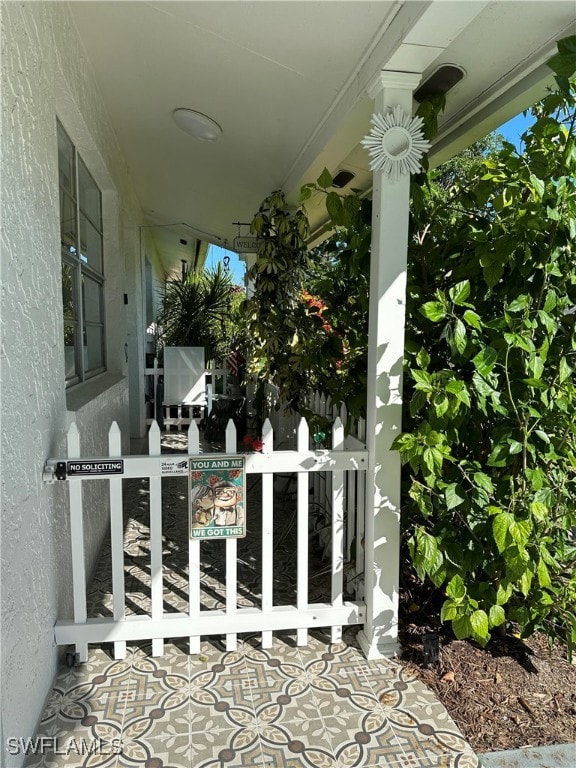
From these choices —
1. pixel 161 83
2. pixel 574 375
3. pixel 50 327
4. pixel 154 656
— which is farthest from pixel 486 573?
pixel 161 83

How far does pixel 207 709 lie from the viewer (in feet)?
6.15

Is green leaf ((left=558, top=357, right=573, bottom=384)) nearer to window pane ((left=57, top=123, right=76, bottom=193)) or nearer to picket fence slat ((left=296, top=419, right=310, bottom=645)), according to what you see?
picket fence slat ((left=296, top=419, right=310, bottom=645))

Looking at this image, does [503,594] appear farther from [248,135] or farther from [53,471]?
[248,135]

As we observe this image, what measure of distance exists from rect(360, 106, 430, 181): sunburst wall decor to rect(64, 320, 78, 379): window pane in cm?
193

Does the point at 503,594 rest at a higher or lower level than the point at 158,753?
higher

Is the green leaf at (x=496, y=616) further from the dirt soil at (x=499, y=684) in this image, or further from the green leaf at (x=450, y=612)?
the dirt soil at (x=499, y=684)

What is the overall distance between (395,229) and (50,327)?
1.42m

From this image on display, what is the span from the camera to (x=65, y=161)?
9.76ft

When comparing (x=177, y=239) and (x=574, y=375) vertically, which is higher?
(x=177, y=239)

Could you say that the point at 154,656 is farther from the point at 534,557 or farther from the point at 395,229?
the point at 395,229

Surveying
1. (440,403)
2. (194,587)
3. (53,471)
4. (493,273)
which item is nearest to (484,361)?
(440,403)

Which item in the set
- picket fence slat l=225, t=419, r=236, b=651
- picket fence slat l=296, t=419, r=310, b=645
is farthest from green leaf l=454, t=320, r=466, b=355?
picket fence slat l=225, t=419, r=236, b=651

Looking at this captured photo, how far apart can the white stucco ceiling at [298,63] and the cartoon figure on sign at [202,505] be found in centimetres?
186

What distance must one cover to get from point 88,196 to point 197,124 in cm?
106
